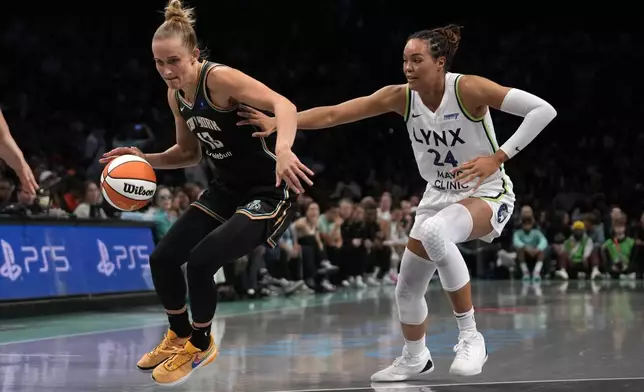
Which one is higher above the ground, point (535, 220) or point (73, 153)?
point (73, 153)

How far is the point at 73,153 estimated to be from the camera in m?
15.0

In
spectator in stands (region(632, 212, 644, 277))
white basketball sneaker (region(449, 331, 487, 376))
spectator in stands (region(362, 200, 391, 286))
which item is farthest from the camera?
spectator in stands (region(632, 212, 644, 277))

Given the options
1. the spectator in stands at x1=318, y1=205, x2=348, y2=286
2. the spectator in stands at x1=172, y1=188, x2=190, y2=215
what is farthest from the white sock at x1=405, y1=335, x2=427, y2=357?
the spectator in stands at x1=318, y1=205, x2=348, y2=286

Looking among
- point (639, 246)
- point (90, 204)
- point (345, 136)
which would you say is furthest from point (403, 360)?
point (345, 136)

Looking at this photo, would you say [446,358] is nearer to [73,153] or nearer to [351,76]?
[73,153]

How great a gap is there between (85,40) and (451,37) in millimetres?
13811

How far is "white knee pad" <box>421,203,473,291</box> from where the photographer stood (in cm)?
520

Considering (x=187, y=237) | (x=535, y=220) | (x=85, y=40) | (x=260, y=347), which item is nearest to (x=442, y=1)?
(x=535, y=220)

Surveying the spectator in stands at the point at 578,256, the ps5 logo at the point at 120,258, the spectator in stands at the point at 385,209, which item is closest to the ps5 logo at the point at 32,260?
the ps5 logo at the point at 120,258

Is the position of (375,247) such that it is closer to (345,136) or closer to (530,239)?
(530,239)

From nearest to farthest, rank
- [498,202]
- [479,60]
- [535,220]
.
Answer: [498,202] → [535,220] → [479,60]

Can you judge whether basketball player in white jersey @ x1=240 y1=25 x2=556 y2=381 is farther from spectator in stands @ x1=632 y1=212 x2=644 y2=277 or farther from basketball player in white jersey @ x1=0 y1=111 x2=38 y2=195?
spectator in stands @ x1=632 y1=212 x2=644 y2=277

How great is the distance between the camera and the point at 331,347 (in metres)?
7.25

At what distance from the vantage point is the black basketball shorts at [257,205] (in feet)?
16.3
